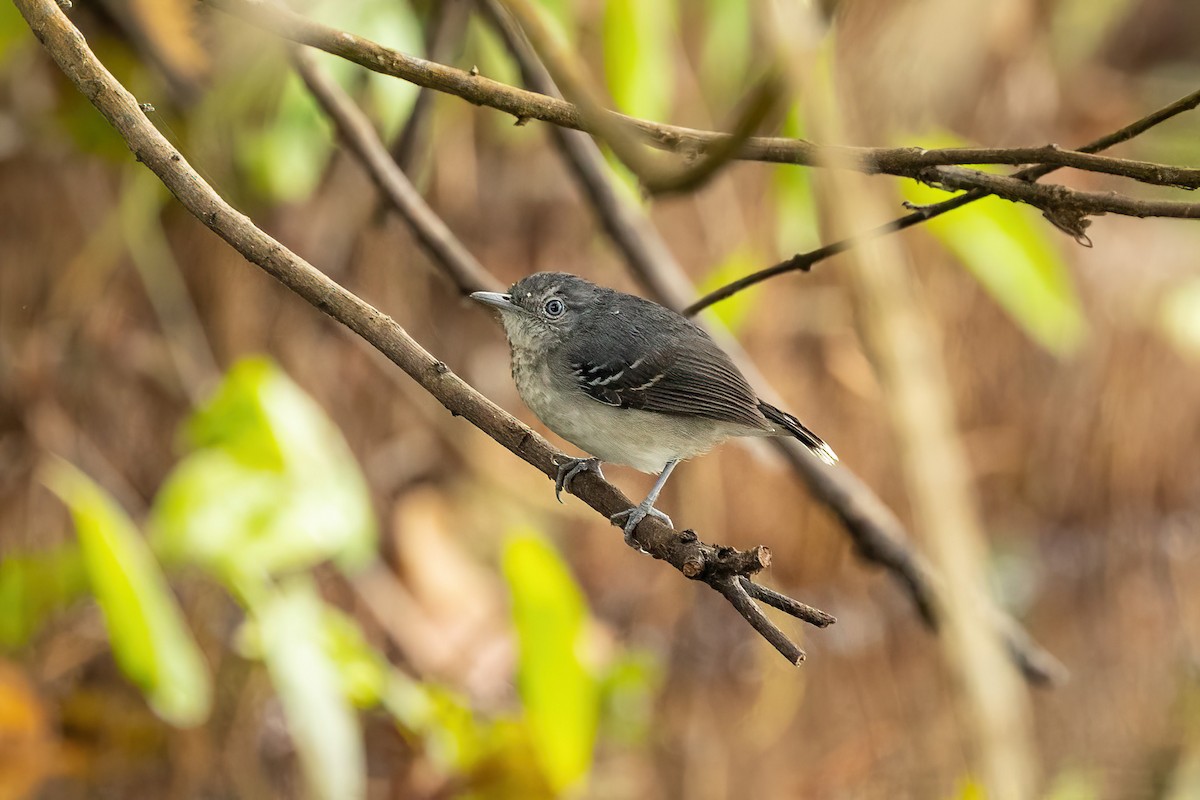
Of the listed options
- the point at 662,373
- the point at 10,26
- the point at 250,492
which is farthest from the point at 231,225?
the point at 10,26

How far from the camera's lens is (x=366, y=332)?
1175 millimetres

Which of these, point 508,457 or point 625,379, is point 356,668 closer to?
point 625,379

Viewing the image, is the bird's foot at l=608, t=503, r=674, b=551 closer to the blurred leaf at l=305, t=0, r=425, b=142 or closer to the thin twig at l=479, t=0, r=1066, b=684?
the thin twig at l=479, t=0, r=1066, b=684

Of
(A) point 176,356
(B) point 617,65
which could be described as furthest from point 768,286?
(A) point 176,356

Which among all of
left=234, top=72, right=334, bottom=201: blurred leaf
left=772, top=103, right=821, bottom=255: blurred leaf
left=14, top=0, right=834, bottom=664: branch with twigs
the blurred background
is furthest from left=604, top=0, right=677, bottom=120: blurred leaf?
left=14, top=0, right=834, bottom=664: branch with twigs

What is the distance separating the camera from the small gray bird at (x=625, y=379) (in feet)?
5.70

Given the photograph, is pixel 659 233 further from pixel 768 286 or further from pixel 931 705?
pixel 931 705

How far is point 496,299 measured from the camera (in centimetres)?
187

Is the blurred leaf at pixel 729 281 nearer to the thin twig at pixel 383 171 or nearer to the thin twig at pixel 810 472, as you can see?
the thin twig at pixel 810 472

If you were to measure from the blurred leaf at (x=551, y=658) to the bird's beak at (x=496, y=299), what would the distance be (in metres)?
0.50

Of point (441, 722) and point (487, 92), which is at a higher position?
point (487, 92)

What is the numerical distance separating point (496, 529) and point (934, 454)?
3.20m

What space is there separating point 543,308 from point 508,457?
151 cm

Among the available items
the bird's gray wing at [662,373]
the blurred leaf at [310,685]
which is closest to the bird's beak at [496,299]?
the bird's gray wing at [662,373]
